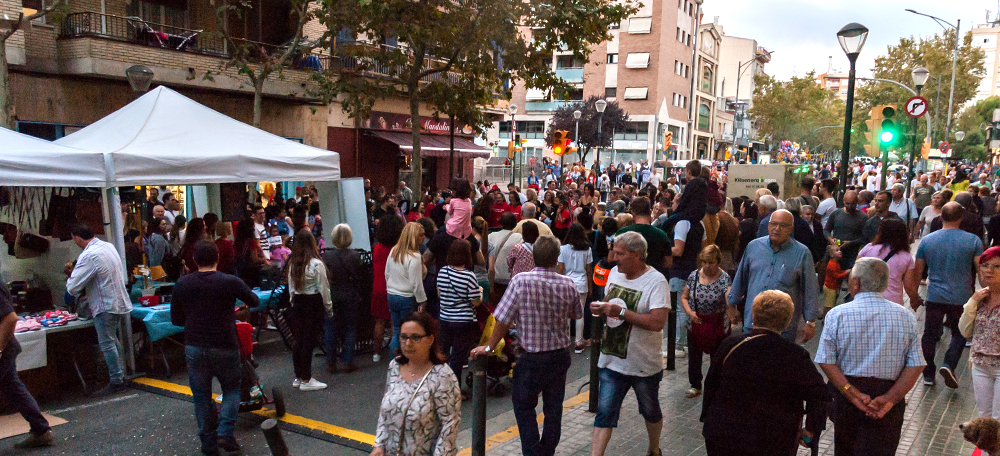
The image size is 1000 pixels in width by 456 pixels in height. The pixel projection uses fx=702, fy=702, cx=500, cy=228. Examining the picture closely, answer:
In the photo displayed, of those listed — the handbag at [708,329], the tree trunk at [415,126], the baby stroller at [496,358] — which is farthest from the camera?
the tree trunk at [415,126]

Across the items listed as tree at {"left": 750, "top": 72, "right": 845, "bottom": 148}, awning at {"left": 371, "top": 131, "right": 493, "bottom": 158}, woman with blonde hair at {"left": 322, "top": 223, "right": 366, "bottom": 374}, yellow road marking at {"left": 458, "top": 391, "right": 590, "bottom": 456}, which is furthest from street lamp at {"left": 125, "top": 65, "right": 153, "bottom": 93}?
tree at {"left": 750, "top": 72, "right": 845, "bottom": 148}

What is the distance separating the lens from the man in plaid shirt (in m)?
4.53

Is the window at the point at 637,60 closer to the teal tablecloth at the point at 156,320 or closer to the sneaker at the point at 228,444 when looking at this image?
the teal tablecloth at the point at 156,320

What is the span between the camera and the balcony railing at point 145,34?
1534 cm

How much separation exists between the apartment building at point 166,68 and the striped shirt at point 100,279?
9762mm

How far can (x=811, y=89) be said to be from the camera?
66.5m

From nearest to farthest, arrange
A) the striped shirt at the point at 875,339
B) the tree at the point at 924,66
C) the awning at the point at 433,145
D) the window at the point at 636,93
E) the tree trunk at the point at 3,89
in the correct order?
1. the striped shirt at the point at 875,339
2. the tree trunk at the point at 3,89
3. the awning at the point at 433,145
4. the tree at the point at 924,66
5. the window at the point at 636,93

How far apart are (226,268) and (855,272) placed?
282 inches

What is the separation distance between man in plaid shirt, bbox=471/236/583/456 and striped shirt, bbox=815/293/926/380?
1.55 metres

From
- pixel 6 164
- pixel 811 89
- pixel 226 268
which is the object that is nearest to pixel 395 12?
pixel 226 268

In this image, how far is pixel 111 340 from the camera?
22.1 ft

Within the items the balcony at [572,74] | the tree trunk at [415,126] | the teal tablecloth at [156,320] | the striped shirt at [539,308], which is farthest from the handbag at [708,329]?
the balcony at [572,74]

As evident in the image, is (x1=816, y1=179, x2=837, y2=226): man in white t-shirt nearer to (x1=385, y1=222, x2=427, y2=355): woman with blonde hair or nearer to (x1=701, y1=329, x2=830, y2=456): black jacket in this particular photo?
(x1=385, y1=222, x2=427, y2=355): woman with blonde hair

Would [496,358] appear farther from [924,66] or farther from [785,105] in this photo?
[785,105]
